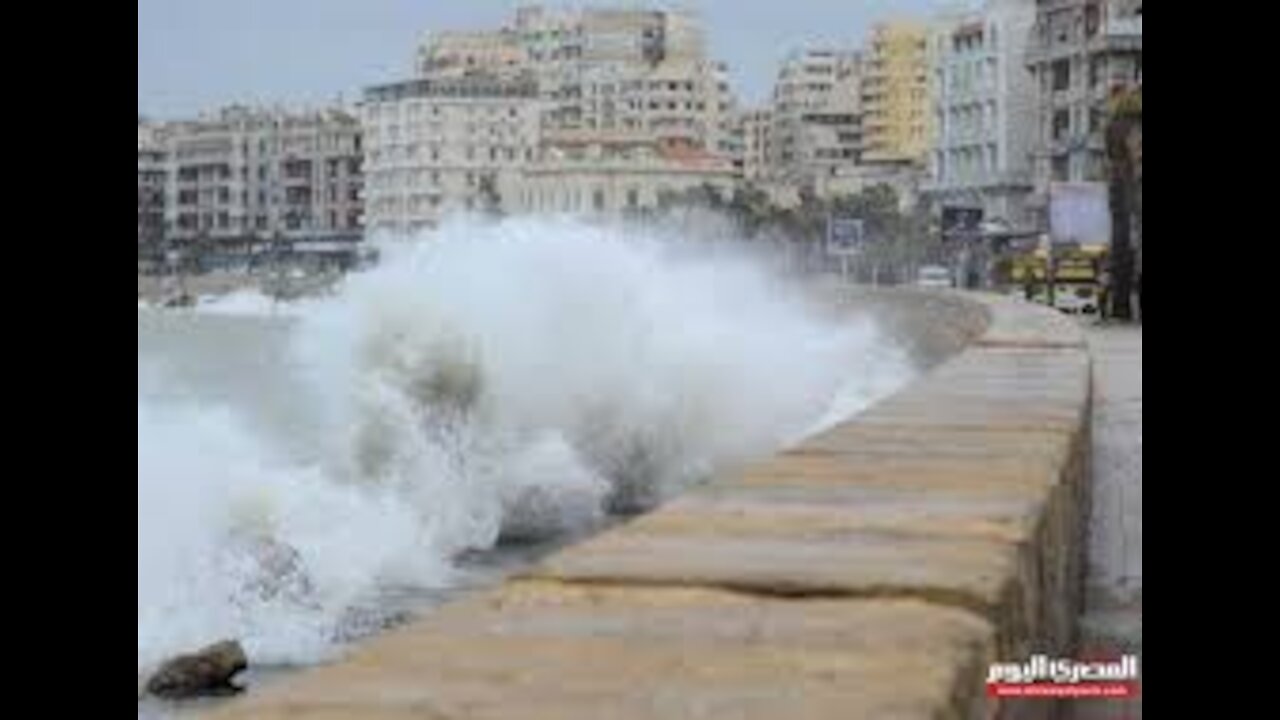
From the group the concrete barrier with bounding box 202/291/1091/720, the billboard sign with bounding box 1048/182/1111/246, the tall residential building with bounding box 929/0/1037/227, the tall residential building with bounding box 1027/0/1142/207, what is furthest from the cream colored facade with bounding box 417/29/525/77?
the concrete barrier with bounding box 202/291/1091/720

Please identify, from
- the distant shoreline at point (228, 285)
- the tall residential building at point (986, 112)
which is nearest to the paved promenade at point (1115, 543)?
the distant shoreline at point (228, 285)

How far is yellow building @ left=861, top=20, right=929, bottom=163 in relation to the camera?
127m

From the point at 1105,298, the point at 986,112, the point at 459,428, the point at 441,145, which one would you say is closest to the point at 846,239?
the point at 986,112

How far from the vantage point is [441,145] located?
8569 cm

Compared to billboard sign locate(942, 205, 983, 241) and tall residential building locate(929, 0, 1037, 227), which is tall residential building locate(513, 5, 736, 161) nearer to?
tall residential building locate(929, 0, 1037, 227)

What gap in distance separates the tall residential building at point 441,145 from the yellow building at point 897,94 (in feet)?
115

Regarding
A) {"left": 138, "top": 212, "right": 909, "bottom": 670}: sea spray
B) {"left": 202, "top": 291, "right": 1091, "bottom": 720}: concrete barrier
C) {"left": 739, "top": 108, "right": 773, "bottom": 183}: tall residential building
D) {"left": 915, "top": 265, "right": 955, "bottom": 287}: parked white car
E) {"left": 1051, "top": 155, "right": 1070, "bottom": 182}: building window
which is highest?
{"left": 739, "top": 108, "right": 773, "bottom": 183}: tall residential building

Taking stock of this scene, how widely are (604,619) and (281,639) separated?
11063mm

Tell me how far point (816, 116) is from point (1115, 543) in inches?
5135

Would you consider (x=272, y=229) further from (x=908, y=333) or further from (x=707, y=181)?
(x=908, y=333)

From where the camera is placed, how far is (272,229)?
8406cm

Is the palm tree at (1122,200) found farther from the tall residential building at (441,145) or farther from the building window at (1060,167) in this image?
the tall residential building at (441,145)

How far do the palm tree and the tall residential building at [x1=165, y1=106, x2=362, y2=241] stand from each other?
43348 mm
